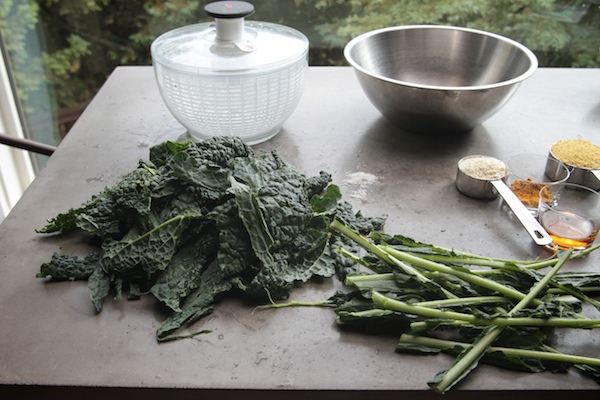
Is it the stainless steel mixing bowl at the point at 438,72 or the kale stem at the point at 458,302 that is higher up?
the stainless steel mixing bowl at the point at 438,72

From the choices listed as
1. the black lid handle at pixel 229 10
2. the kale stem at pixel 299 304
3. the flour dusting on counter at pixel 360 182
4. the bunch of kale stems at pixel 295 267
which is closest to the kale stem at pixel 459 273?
the bunch of kale stems at pixel 295 267

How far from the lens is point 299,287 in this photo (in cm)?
92

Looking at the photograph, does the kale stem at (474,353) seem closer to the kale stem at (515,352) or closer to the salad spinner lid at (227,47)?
the kale stem at (515,352)

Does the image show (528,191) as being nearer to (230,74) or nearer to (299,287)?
(299,287)

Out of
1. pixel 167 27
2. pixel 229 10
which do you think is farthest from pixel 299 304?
pixel 167 27

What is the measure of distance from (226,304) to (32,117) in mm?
1805

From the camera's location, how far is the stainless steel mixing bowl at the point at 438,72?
1244mm

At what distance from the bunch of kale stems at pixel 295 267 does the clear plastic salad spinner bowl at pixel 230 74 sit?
22 centimetres

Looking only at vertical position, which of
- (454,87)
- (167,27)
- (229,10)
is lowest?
(167,27)

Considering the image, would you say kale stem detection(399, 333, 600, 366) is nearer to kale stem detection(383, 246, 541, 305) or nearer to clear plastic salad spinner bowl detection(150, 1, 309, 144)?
kale stem detection(383, 246, 541, 305)

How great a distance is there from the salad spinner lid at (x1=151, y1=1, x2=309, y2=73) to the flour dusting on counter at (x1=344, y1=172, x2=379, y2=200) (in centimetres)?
29

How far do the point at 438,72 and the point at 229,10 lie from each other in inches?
24.8

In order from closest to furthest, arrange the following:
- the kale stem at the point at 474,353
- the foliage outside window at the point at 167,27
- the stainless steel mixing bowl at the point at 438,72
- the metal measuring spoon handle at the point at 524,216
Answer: the kale stem at the point at 474,353, the metal measuring spoon handle at the point at 524,216, the stainless steel mixing bowl at the point at 438,72, the foliage outside window at the point at 167,27

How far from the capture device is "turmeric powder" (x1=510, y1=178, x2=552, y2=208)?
1.13 metres
